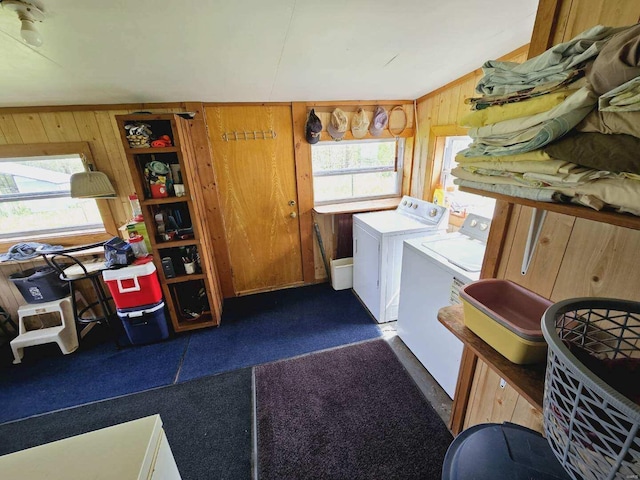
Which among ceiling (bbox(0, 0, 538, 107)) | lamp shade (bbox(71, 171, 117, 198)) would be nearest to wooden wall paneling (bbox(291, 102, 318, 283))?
ceiling (bbox(0, 0, 538, 107))

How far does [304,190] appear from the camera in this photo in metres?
2.92

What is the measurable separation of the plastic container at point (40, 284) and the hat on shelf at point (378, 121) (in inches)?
134

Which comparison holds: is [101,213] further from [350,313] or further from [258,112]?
[350,313]

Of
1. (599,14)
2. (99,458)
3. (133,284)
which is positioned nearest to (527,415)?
(599,14)

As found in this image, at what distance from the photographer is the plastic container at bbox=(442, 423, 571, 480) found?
2.28 feet

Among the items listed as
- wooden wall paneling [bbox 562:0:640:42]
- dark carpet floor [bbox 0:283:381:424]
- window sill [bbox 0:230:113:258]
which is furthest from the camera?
window sill [bbox 0:230:113:258]

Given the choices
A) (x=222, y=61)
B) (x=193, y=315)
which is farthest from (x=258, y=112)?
(x=193, y=315)

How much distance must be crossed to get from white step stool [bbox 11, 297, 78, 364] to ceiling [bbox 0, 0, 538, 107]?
Result: 1733 mm

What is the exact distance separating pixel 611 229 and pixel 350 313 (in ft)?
7.22

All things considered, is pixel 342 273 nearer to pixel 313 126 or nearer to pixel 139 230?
pixel 313 126

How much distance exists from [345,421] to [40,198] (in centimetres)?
338

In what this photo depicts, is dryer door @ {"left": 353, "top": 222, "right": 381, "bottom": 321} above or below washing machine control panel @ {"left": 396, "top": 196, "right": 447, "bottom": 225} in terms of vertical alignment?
below

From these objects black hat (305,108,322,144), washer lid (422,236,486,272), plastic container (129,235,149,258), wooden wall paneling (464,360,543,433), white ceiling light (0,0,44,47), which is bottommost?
wooden wall paneling (464,360,543,433)

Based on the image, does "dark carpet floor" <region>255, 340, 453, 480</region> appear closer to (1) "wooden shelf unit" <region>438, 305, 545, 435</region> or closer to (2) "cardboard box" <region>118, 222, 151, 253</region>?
(1) "wooden shelf unit" <region>438, 305, 545, 435</region>
